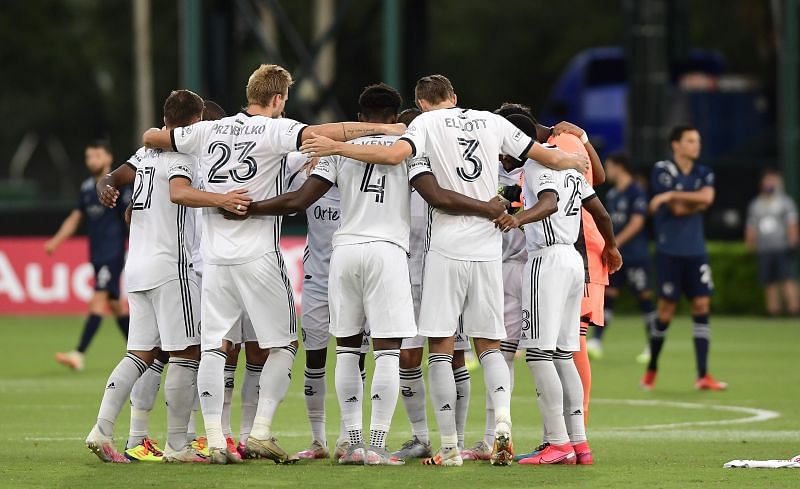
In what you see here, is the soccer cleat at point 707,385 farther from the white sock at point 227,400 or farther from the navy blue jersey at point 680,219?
the white sock at point 227,400

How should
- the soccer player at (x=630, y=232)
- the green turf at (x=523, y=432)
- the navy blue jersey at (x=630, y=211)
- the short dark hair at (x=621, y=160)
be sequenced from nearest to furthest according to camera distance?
the green turf at (x=523, y=432)
the short dark hair at (x=621, y=160)
the soccer player at (x=630, y=232)
the navy blue jersey at (x=630, y=211)

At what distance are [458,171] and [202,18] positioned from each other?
1791 centimetres

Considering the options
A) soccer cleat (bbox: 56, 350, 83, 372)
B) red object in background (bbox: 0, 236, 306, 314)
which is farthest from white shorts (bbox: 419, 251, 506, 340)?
red object in background (bbox: 0, 236, 306, 314)

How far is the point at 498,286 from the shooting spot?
1024 cm

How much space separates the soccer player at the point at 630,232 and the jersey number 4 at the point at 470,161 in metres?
8.11

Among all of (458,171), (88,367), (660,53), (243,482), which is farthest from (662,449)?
(660,53)

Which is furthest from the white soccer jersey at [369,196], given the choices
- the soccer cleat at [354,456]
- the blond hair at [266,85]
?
the soccer cleat at [354,456]

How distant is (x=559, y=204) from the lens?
1045 cm

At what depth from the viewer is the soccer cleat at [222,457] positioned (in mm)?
10148

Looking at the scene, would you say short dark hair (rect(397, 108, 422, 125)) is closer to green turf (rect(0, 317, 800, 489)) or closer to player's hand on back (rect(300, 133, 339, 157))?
player's hand on back (rect(300, 133, 339, 157))

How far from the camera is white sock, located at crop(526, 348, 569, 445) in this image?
10.3 metres

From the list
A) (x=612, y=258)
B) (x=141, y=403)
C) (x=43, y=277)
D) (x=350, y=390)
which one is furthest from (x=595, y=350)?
(x=43, y=277)

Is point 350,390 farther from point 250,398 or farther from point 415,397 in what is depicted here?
point 250,398

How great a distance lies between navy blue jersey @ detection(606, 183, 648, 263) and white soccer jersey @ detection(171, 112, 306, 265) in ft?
30.0
